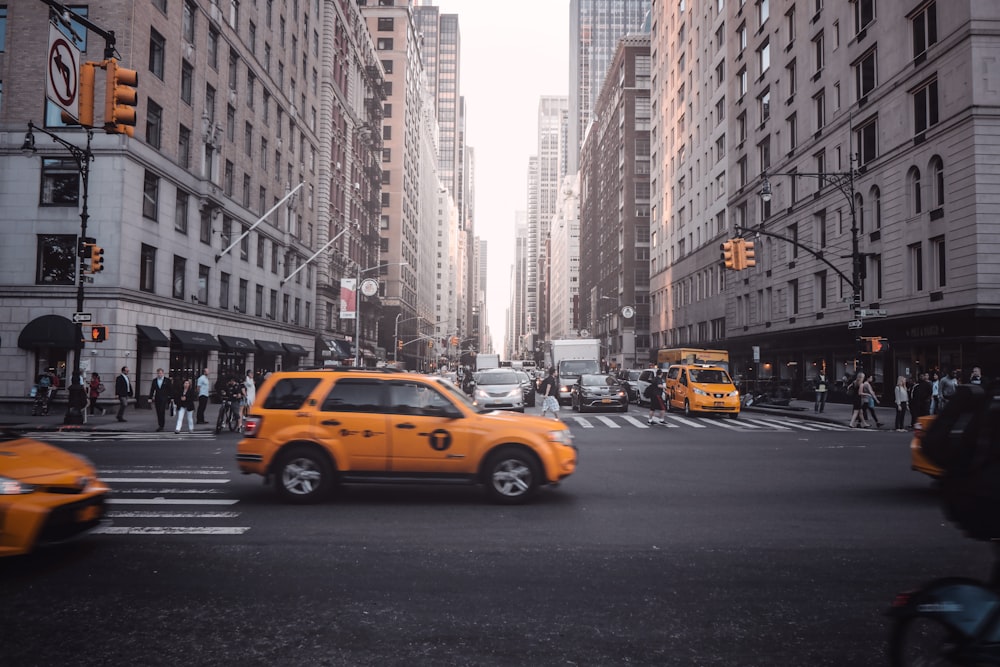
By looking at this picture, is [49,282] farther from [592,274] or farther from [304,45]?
[592,274]

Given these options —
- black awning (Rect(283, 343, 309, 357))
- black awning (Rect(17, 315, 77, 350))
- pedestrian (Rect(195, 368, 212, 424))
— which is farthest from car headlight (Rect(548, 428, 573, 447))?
black awning (Rect(283, 343, 309, 357))

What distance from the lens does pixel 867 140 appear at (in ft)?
116

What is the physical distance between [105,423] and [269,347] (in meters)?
21.2

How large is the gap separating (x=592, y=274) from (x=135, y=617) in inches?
5015

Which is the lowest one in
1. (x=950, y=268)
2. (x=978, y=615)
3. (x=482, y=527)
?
(x=482, y=527)

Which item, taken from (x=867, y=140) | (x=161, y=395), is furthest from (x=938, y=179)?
(x=161, y=395)

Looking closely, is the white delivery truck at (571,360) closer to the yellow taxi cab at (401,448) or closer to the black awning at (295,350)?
the black awning at (295,350)

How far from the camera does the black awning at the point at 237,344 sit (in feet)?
121

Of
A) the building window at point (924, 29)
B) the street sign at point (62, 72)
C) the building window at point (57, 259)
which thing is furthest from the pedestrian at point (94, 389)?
the building window at point (924, 29)

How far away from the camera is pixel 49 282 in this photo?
90.9ft

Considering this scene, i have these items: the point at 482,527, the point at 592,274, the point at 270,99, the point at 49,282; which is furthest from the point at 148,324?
the point at 592,274

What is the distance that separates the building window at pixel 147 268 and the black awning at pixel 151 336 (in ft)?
5.49

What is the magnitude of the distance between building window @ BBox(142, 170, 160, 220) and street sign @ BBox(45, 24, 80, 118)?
20.5m

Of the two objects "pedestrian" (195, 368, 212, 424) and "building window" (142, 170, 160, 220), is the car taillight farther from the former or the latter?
"building window" (142, 170, 160, 220)
